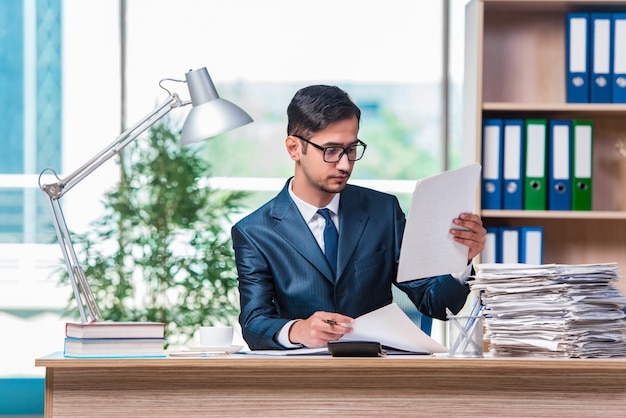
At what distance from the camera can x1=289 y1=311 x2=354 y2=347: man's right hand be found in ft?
6.15

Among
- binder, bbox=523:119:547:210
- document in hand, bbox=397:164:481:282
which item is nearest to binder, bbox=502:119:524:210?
binder, bbox=523:119:547:210

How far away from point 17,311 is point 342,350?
9.91 feet

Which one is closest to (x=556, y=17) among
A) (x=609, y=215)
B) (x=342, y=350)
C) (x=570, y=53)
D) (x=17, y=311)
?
(x=570, y=53)

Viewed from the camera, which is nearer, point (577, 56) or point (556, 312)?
point (556, 312)

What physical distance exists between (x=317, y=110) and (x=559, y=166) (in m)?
1.41

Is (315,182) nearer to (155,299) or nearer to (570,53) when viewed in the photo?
(570,53)

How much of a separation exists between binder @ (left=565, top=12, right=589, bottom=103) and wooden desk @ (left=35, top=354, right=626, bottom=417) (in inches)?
71.3

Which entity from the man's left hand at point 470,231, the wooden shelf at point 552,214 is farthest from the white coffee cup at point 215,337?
the wooden shelf at point 552,214

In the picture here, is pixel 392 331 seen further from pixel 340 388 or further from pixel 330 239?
pixel 330 239

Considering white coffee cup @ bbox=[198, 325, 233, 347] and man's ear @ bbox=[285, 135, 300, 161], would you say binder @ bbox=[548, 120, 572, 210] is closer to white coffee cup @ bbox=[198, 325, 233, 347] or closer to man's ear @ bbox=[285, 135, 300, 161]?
man's ear @ bbox=[285, 135, 300, 161]

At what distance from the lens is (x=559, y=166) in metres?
3.38

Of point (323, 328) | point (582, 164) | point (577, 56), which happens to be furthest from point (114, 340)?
point (577, 56)

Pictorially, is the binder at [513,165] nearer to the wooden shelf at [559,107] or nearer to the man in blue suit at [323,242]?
the wooden shelf at [559,107]

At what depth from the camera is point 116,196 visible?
398 cm
